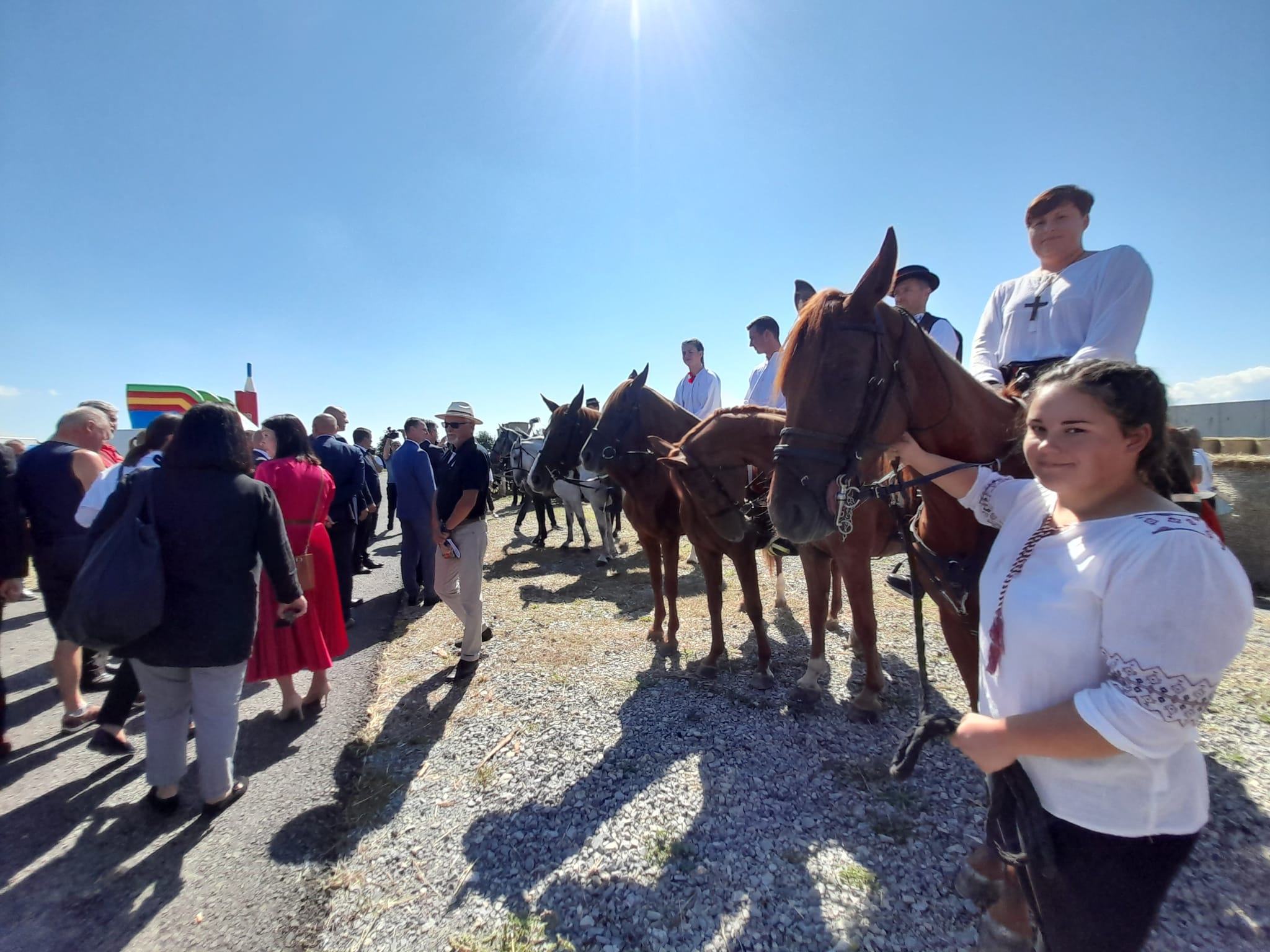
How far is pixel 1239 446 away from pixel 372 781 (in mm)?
12353

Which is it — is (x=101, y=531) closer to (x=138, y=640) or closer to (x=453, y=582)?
(x=138, y=640)

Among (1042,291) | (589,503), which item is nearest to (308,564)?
(1042,291)

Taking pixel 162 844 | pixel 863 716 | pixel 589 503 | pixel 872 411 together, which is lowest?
pixel 863 716

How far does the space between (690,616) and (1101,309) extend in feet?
16.0

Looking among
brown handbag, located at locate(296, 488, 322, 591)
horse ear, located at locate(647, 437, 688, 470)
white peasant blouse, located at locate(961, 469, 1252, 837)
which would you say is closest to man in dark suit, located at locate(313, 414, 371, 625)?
brown handbag, located at locate(296, 488, 322, 591)

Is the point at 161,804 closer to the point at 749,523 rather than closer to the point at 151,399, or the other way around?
the point at 749,523

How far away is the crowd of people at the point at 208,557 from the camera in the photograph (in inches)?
107

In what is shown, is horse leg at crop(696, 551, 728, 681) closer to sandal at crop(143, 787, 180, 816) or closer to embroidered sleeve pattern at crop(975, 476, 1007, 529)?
embroidered sleeve pattern at crop(975, 476, 1007, 529)

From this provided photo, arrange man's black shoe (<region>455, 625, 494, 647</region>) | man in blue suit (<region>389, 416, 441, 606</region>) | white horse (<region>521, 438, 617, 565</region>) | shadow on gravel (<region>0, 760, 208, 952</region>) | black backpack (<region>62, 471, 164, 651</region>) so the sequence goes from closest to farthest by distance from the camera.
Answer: shadow on gravel (<region>0, 760, 208, 952</region>) < black backpack (<region>62, 471, 164, 651</region>) < man's black shoe (<region>455, 625, 494, 647</region>) < man in blue suit (<region>389, 416, 441, 606</region>) < white horse (<region>521, 438, 617, 565</region>)

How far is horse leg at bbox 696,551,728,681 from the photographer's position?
4465 mm

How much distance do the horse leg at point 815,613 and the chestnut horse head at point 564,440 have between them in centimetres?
323

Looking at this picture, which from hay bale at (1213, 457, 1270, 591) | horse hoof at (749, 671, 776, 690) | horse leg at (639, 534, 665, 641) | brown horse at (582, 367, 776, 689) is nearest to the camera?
horse hoof at (749, 671, 776, 690)

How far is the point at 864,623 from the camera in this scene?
3744 millimetres

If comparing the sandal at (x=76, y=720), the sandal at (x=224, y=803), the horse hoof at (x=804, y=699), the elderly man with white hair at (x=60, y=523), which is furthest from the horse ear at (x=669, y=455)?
the sandal at (x=76, y=720)
